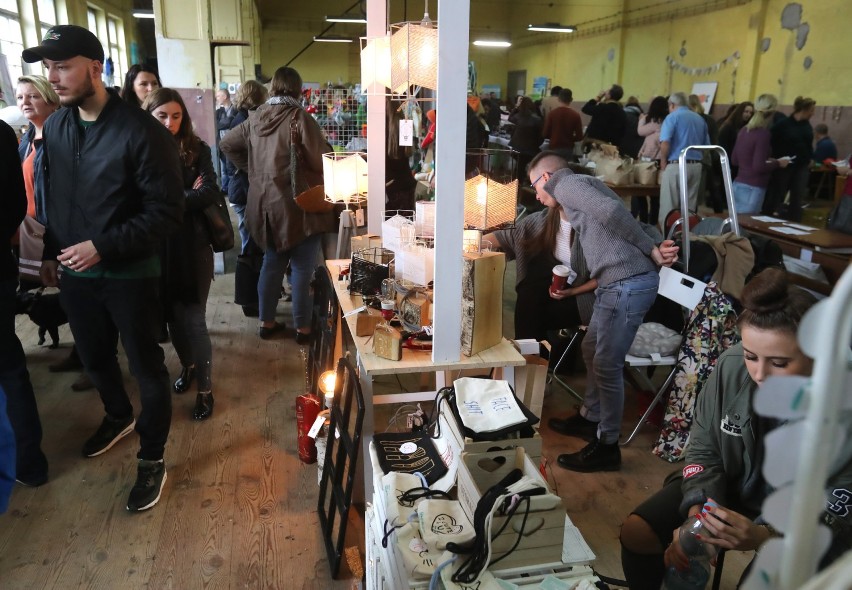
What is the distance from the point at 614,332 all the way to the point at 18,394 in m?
2.36

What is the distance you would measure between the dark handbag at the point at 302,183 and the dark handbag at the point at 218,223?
1.65 ft

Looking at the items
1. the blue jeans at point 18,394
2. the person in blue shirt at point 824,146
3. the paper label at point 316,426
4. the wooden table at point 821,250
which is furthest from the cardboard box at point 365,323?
the person in blue shirt at point 824,146

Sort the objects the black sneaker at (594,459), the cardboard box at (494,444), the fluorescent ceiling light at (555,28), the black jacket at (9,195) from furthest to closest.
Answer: the fluorescent ceiling light at (555,28) → the black sneaker at (594,459) → the black jacket at (9,195) → the cardboard box at (494,444)

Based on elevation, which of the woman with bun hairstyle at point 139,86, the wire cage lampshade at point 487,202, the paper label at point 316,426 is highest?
the woman with bun hairstyle at point 139,86

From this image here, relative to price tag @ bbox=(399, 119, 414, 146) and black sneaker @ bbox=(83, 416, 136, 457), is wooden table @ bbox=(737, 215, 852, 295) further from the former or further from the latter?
black sneaker @ bbox=(83, 416, 136, 457)

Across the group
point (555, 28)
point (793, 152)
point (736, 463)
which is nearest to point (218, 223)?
point (736, 463)

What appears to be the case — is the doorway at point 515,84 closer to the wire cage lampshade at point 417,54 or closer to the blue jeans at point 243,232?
the blue jeans at point 243,232

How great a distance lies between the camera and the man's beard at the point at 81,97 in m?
2.14

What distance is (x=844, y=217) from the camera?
443 centimetres

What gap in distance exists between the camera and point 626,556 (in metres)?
1.78

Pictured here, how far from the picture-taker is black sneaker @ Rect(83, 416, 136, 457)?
9.31ft

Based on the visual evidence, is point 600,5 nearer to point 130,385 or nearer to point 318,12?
point 318,12

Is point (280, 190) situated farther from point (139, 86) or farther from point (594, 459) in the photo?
point (594, 459)

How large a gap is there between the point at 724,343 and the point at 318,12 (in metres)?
19.5
